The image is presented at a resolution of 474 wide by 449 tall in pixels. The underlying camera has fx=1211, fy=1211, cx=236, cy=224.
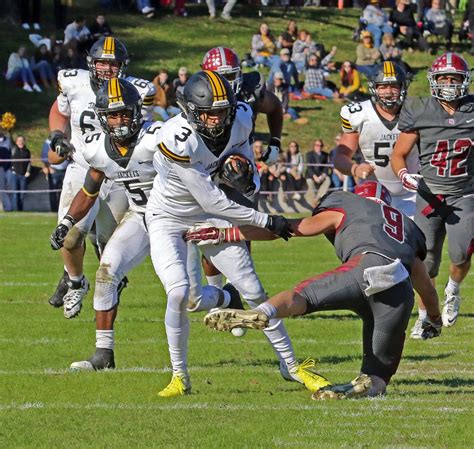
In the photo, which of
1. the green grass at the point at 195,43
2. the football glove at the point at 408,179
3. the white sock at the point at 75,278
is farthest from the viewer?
the green grass at the point at 195,43

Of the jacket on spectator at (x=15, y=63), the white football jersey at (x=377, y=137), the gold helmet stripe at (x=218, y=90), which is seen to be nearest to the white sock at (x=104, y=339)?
the gold helmet stripe at (x=218, y=90)

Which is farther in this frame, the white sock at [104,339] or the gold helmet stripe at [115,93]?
the white sock at [104,339]

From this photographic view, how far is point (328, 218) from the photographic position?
6105 mm

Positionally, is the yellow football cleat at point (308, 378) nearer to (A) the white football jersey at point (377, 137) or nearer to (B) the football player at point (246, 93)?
(B) the football player at point (246, 93)

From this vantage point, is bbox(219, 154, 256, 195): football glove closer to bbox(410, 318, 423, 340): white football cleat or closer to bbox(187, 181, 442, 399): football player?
bbox(187, 181, 442, 399): football player

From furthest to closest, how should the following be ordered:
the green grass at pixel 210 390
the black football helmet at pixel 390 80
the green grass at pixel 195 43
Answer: the green grass at pixel 195 43
the black football helmet at pixel 390 80
the green grass at pixel 210 390

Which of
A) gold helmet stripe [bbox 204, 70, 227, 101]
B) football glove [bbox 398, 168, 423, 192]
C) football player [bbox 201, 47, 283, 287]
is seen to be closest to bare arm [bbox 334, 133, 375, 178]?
football glove [bbox 398, 168, 423, 192]

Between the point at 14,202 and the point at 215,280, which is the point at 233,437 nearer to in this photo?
the point at 215,280

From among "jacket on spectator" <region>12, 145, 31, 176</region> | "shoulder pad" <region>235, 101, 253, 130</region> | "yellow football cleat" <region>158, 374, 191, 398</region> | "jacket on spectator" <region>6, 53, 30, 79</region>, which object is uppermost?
"shoulder pad" <region>235, 101, 253, 130</region>

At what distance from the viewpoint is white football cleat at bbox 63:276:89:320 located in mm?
8648

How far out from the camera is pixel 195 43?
96.5 feet

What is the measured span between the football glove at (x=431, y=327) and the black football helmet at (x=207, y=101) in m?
1.91

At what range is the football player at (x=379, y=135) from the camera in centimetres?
885

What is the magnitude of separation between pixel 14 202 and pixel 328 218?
14.7m
